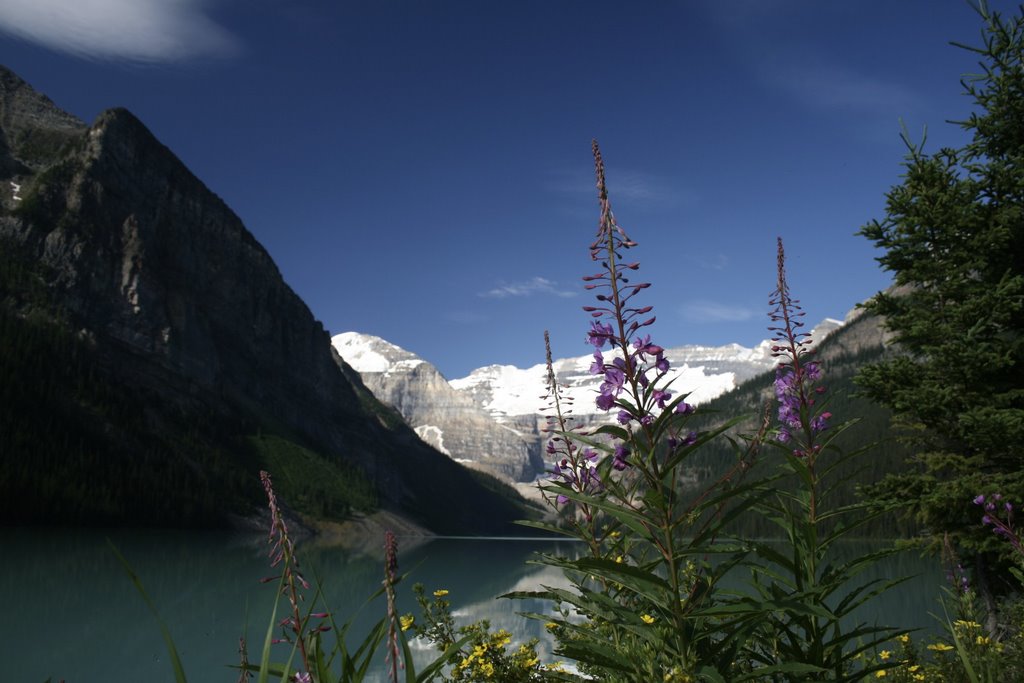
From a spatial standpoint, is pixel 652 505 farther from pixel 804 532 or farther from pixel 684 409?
pixel 804 532

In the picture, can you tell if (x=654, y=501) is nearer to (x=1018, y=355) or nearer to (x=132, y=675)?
(x=1018, y=355)

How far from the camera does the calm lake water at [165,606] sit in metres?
25.7

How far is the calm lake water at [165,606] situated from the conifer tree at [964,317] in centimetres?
445

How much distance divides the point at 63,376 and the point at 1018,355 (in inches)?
6312

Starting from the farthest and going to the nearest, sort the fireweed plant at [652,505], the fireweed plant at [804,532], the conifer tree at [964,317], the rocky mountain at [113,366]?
1. the rocky mountain at [113,366]
2. the conifer tree at [964,317]
3. the fireweed plant at [804,532]
4. the fireweed plant at [652,505]

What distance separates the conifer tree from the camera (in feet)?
47.9

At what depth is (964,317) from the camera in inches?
611

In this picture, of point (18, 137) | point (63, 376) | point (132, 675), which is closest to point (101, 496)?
point (63, 376)

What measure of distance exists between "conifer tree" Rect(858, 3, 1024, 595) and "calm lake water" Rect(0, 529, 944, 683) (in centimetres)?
445

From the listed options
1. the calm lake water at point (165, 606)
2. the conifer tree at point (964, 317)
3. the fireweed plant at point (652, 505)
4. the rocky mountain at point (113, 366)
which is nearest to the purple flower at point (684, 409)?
the fireweed plant at point (652, 505)

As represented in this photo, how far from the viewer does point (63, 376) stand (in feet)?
454

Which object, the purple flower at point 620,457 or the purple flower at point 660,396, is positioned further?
the purple flower at point 620,457

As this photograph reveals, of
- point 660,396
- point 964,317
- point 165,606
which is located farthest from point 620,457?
point 165,606

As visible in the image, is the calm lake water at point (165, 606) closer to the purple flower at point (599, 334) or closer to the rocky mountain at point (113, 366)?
the purple flower at point (599, 334)
